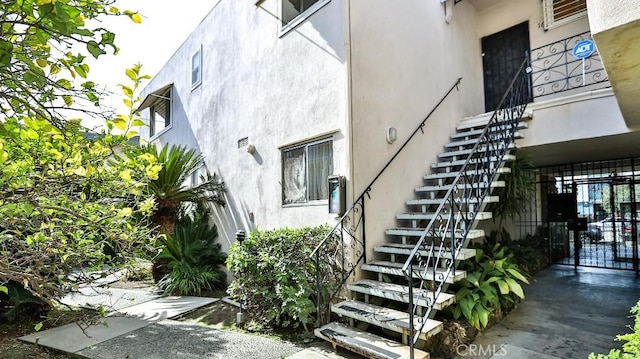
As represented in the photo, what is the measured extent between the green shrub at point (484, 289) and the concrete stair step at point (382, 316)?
798 mm

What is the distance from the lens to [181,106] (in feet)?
38.6

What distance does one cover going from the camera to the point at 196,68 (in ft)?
35.7

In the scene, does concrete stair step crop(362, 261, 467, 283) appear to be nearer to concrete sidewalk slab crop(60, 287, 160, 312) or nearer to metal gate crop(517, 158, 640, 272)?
concrete sidewalk slab crop(60, 287, 160, 312)

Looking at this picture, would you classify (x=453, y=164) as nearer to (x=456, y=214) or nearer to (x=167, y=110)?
(x=456, y=214)

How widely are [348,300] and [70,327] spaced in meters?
4.43

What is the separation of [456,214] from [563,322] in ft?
7.15

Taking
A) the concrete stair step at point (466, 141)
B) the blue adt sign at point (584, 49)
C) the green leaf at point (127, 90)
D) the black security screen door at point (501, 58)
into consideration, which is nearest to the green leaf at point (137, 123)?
the green leaf at point (127, 90)

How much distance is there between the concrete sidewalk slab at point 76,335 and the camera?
466 centimetres

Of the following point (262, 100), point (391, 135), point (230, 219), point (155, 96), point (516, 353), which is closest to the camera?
point (516, 353)

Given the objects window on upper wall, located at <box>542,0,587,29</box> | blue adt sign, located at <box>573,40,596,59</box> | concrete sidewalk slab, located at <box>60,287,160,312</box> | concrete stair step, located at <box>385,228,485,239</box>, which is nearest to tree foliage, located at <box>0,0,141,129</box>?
concrete stair step, located at <box>385,228,485,239</box>

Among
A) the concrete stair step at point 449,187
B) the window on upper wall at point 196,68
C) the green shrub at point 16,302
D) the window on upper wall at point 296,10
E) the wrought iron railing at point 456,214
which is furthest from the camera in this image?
the window on upper wall at point 196,68

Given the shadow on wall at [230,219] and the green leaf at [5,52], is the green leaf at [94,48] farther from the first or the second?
the shadow on wall at [230,219]

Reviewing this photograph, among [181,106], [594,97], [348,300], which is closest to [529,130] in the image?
[594,97]

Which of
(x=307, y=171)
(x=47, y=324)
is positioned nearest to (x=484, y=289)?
(x=307, y=171)
